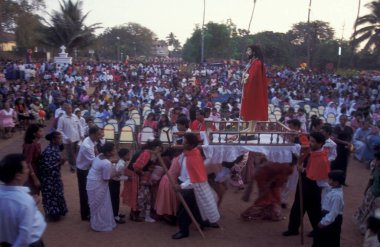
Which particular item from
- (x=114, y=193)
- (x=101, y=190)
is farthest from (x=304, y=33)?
(x=101, y=190)

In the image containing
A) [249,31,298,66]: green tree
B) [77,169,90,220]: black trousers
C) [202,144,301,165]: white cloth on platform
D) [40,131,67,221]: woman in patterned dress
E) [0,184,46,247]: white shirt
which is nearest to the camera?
[0,184,46,247]: white shirt

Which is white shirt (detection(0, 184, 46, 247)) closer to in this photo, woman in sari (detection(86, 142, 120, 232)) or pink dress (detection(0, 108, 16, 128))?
woman in sari (detection(86, 142, 120, 232))

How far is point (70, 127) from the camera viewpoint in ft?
31.3

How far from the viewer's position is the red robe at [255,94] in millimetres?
7277

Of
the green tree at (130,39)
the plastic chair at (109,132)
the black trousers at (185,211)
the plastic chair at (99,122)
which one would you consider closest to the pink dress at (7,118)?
the plastic chair at (99,122)

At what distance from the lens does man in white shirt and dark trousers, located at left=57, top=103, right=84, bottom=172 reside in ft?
31.1

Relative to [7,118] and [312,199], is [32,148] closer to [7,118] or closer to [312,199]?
[312,199]

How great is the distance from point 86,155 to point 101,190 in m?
0.65

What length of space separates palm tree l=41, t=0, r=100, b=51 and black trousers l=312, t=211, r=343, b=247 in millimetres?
31925

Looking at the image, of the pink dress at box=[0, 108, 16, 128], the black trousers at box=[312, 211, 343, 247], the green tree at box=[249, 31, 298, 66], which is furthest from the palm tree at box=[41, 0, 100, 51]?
the black trousers at box=[312, 211, 343, 247]

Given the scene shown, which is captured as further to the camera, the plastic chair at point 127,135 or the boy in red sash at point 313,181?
the plastic chair at point 127,135

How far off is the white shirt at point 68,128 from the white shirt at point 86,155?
122 inches

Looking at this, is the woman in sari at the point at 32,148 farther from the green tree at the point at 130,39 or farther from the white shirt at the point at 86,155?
the green tree at the point at 130,39

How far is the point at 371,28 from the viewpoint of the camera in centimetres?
3312
